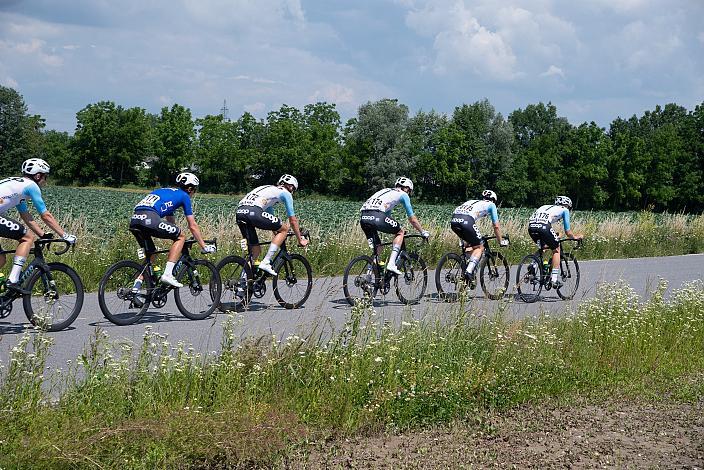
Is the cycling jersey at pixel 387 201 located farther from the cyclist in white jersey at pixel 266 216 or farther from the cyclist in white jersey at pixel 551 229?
the cyclist in white jersey at pixel 551 229

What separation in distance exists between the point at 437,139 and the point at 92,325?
82.7 metres

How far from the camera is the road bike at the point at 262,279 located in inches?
472

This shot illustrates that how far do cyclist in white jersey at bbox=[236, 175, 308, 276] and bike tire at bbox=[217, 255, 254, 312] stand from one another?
30cm

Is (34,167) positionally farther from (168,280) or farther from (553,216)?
(553,216)

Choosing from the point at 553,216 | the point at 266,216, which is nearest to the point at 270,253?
the point at 266,216

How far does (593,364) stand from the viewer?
8406mm

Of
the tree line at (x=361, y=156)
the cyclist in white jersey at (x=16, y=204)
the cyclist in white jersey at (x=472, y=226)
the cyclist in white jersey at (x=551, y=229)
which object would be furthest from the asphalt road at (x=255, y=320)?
the tree line at (x=361, y=156)

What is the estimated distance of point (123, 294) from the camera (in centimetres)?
1061

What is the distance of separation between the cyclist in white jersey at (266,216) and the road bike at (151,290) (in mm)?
884

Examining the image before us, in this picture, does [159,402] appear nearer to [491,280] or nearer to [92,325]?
[92,325]

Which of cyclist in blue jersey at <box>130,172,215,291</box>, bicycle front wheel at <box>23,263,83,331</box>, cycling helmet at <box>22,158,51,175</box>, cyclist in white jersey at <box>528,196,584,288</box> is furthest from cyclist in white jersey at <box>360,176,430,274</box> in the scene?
cycling helmet at <box>22,158,51,175</box>

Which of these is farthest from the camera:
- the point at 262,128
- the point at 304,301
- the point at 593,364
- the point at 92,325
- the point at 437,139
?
the point at 262,128

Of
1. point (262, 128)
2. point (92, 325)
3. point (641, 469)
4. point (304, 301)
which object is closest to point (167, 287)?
point (92, 325)

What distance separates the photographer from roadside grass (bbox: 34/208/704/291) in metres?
14.9
